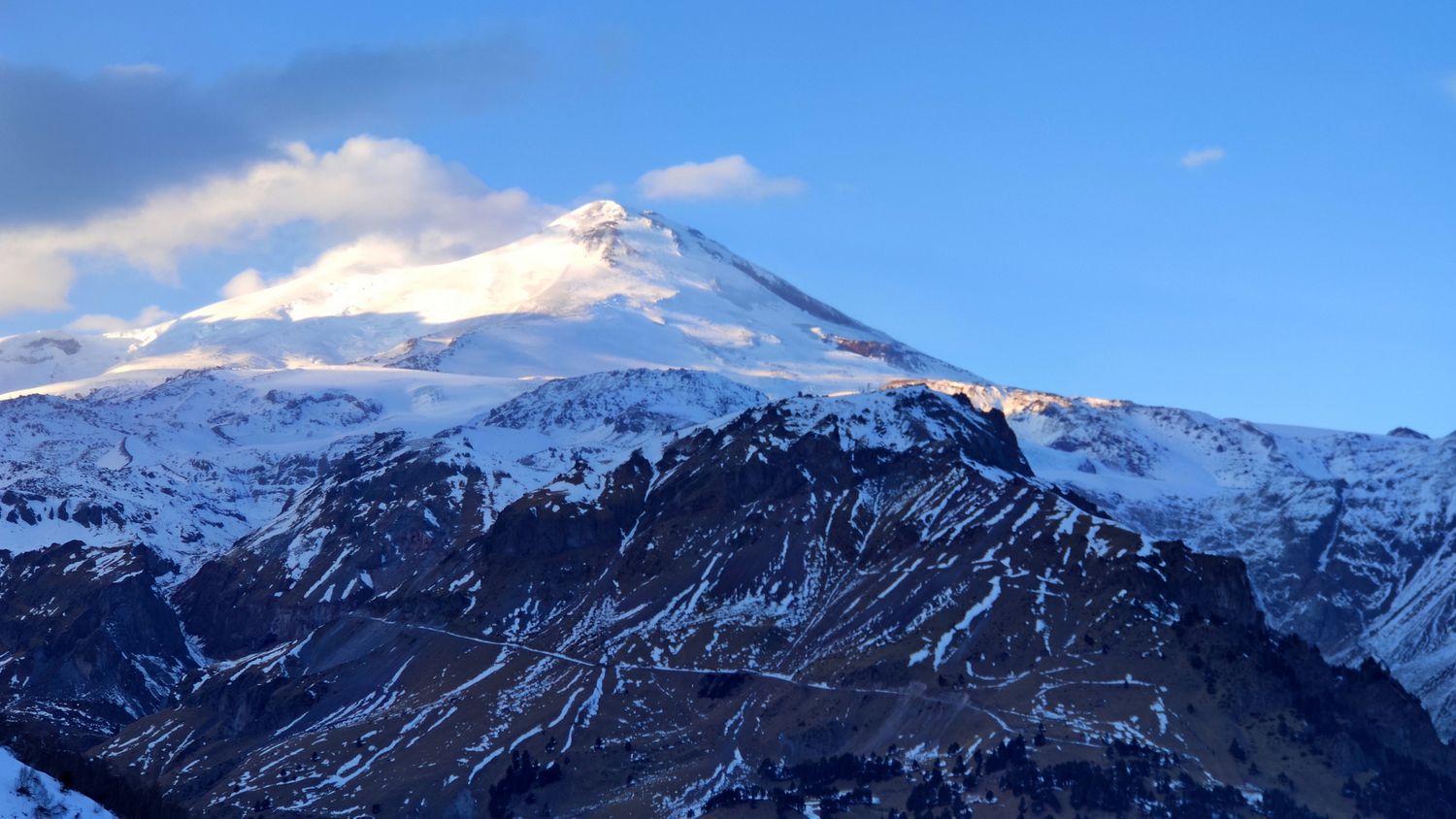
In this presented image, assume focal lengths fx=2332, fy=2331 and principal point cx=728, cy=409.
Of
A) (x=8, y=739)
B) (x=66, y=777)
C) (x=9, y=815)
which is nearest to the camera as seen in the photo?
(x=9, y=815)

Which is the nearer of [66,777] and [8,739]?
[66,777]

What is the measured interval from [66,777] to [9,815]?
98.0 ft

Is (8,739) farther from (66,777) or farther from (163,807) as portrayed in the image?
(66,777)

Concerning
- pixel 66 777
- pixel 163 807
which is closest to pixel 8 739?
pixel 163 807

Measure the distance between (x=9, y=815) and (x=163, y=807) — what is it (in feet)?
201

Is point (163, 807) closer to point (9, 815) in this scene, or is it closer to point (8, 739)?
point (8, 739)

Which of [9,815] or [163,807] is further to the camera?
[163,807]

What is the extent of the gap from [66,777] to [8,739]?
26.9 metres

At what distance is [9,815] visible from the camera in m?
127

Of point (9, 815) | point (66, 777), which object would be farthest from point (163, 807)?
point (9, 815)

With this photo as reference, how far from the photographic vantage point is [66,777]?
513 ft

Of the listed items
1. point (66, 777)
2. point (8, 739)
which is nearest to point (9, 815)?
point (66, 777)

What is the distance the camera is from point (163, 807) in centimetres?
Answer: 18700

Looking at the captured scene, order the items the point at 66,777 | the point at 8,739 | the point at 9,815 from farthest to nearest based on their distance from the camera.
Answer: the point at 8,739
the point at 66,777
the point at 9,815
